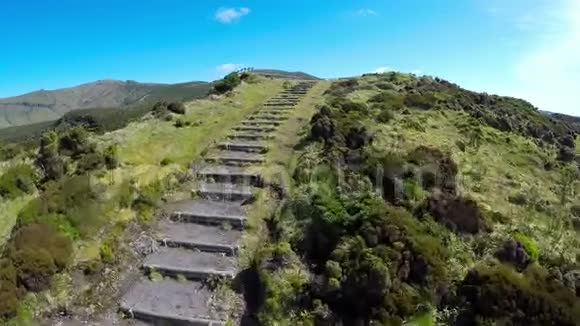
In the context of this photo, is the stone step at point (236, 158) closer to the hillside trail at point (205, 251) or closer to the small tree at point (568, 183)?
the hillside trail at point (205, 251)

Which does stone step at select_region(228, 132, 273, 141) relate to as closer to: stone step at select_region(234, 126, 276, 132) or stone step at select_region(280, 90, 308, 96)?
stone step at select_region(234, 126, 276, 132)

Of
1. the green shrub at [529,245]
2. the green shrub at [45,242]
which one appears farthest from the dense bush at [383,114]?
the green shrub at [45,242]

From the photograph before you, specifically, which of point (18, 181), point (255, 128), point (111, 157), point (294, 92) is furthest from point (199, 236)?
point (294, 92)

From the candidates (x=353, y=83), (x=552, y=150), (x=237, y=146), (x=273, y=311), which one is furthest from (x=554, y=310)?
(x=353, y=83)

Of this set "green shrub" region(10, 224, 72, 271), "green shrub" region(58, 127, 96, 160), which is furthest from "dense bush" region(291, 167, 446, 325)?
Answer: "green shrub" region(58, 127, 96, 160)

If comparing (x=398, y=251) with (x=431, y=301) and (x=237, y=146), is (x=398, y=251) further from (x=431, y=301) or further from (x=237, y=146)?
(x=237, y=146)
